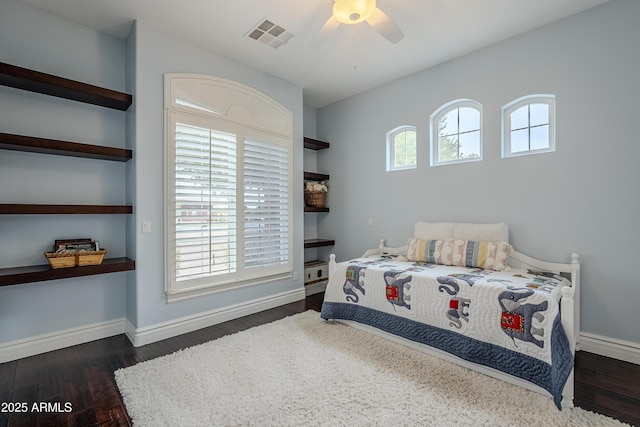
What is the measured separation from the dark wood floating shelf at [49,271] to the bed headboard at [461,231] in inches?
120

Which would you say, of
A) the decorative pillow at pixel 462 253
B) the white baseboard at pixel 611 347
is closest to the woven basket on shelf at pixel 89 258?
the decorative pillow at pixel 462 253

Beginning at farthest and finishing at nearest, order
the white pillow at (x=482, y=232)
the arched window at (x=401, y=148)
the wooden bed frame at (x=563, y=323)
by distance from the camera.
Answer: the arched window at (x=401, y=148)
the white pillow at (x=482, y=232)
the wooden bed frame at (x=563, y=323)

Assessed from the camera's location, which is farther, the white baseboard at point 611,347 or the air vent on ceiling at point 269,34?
the air vent on ceiling at point 269,34

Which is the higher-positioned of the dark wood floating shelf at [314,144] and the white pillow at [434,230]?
the dark wood floating shelf at [314,144]

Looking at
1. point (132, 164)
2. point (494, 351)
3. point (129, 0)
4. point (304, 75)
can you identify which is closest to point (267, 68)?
point (304, 75)

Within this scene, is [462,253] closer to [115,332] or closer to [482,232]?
[482,232]

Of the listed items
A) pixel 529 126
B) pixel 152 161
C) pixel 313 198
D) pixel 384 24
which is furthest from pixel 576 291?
pixel 152 161

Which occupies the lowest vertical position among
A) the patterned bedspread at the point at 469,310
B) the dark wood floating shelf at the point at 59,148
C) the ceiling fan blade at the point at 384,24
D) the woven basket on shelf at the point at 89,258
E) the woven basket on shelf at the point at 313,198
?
the patterned bedspread at the point at 469,310

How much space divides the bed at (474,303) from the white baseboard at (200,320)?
0.86 meters

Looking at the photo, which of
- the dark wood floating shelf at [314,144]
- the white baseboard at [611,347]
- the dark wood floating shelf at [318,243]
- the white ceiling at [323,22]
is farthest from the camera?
the dark wood floating shelf at [314,144]

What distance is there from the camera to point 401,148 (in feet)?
13.3

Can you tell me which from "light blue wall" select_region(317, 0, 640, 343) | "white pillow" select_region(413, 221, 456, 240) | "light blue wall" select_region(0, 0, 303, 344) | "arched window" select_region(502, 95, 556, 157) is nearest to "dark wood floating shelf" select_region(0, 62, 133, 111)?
"light blue wall" select_region(0, 0, 303, 344)

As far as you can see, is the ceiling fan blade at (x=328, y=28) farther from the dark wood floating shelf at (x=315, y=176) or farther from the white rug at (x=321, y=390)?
the white rug at (x=321, y=390)

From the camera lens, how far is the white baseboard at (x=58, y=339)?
96.0 inches
